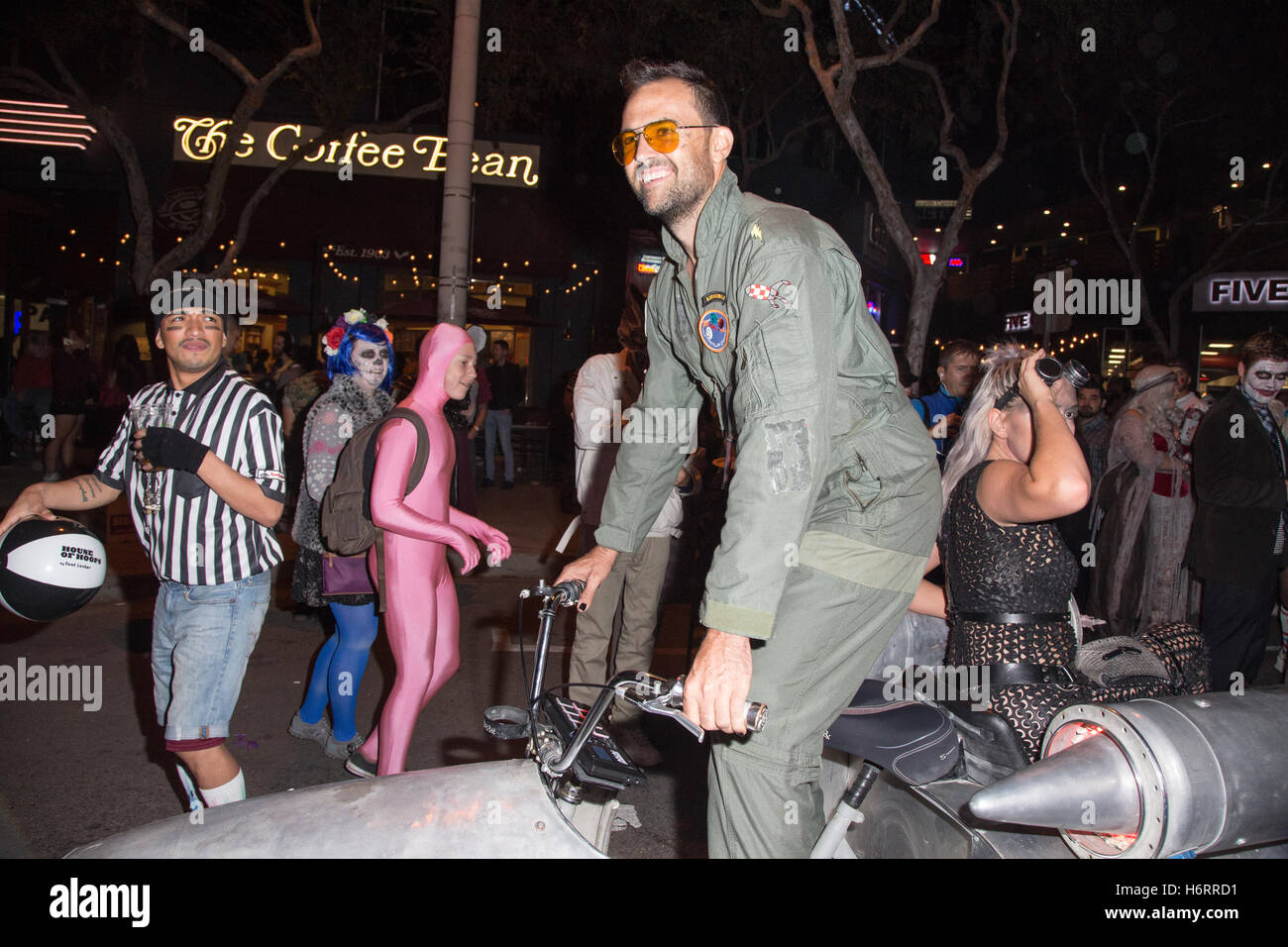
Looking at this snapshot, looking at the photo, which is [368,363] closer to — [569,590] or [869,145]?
[569,590]

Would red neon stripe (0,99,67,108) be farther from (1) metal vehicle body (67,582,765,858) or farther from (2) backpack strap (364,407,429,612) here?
(1) metal vehicle body (67,582,765,858)

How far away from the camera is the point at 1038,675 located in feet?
9.29

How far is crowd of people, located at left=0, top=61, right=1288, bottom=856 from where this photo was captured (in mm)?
2051

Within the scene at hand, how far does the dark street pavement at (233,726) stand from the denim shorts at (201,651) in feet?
2.72

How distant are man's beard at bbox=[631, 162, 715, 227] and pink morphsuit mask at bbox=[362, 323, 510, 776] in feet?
5.42

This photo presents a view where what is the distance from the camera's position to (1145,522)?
724 centimetres

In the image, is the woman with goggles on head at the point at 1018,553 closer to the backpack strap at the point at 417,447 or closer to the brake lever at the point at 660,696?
the brake lever at the point at 660,696

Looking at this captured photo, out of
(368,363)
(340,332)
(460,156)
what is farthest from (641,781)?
(460,156)

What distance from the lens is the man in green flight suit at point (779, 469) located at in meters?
1.93

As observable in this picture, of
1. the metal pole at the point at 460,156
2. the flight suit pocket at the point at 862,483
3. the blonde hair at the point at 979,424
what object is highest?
the metal pole at the point at 460,156

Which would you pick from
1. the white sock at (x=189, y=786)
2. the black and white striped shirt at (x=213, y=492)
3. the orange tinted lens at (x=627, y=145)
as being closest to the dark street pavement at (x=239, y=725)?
the white sock at (x=189, y=786)

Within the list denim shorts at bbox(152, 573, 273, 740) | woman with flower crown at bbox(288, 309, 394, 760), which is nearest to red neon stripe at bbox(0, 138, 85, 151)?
woman with flower crown at bbox(288, 309, 394, 760)

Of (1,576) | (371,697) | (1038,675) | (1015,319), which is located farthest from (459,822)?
(1015,319)

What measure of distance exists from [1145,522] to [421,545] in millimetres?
5792
